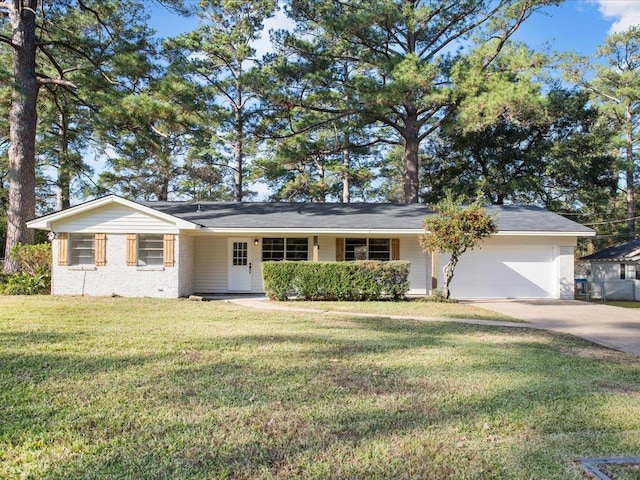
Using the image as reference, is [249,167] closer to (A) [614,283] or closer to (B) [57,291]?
(B) [57,291]

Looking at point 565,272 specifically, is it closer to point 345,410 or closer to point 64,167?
point 345,410

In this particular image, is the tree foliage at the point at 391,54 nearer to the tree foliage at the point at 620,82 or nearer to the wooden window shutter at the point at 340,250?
the wooden window shutter at the point at 340,250

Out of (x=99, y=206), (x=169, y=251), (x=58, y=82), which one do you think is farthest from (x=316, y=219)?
Answer: (x=58, y=82)

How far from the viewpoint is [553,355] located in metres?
5.94

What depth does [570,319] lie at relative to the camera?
9641 millimetres

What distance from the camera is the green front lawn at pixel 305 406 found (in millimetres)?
2779

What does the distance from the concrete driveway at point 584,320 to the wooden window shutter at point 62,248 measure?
39.5 feet

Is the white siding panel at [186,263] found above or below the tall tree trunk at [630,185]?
below

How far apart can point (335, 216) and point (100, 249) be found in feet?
24.8

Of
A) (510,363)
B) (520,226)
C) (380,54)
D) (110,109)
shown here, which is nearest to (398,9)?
(380,54)

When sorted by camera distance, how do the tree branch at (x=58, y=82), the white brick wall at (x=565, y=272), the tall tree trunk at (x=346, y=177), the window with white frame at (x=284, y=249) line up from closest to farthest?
the white brick wall at (x=565, y=272) → the window with white frame at (x=284, y=249) → the tree branch at (x=58, y=82) → the tall tree trunk at (x=346, y=177)

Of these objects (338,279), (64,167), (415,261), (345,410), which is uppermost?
(64,167)

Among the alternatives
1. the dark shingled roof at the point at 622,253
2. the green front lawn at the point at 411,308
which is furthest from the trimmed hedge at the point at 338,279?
the dark shingled roof at the point at 622,253

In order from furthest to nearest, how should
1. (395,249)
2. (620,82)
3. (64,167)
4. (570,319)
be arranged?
1. (620,82)
2. (64,167)
3. (395,249)
4. (570,319)
